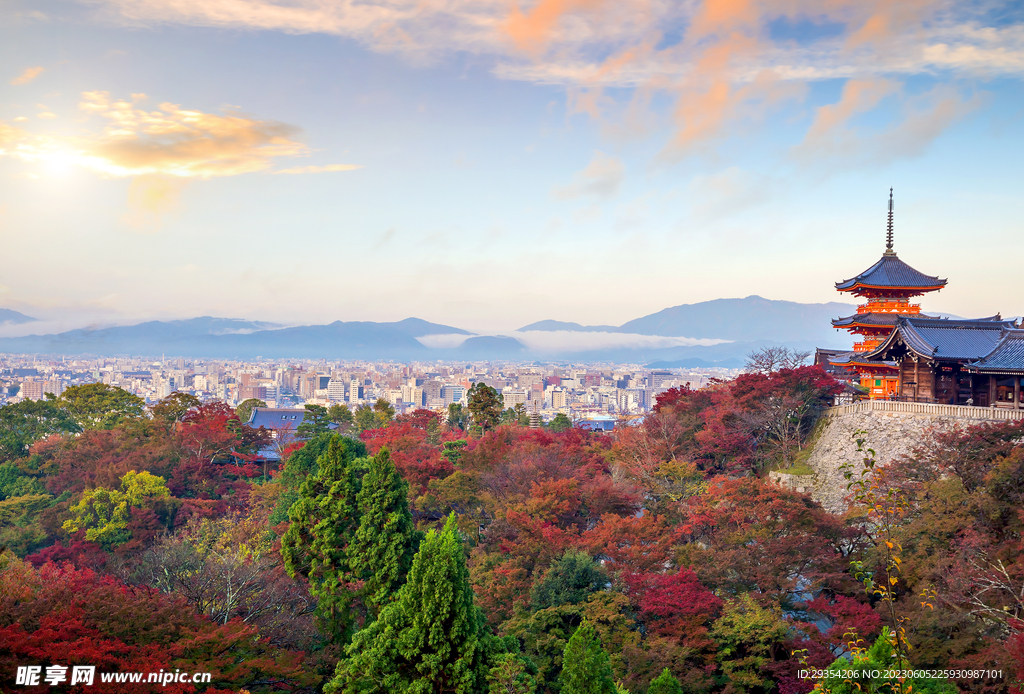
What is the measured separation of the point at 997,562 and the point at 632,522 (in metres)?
5.22

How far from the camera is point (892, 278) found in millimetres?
18250

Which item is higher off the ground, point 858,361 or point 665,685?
point 858,361

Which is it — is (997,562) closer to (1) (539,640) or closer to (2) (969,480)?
(2) (969,480)

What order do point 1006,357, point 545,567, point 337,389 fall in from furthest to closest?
point 337,389, point 1006,357, point 545,567

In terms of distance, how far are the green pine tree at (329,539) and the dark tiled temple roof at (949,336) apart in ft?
39.5

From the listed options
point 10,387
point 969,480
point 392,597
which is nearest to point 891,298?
point 969,480

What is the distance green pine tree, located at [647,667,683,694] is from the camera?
7883mm

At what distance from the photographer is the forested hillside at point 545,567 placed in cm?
711

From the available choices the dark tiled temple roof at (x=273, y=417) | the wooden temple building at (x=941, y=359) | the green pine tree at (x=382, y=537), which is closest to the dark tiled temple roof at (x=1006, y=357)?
the wooden temple building at (x=941, y=359)

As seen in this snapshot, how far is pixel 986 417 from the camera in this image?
1215 centimetres

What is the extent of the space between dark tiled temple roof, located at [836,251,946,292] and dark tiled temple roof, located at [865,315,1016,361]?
115 inches

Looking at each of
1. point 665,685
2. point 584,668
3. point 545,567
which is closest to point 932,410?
point 545,567

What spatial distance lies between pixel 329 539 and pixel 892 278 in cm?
1624

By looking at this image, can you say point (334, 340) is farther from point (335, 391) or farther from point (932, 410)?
point (932, 410)
